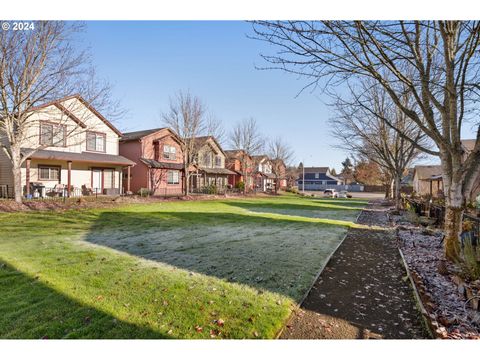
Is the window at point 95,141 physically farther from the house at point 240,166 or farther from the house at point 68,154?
the house at point 240,166

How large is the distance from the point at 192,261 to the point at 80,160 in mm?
18186

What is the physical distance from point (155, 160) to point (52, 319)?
2634 cm

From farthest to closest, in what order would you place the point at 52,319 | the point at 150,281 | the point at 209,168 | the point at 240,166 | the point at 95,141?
1. the point at 240,166
2. the point at 209,168
3. the point at 95,141
4. the point at 150,281
5. the point at 52,319

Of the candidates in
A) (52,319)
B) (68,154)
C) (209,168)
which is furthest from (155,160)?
(52,319)

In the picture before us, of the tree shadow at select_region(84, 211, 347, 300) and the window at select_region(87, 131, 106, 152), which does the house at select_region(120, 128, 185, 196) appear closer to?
the window at select_region(87, 131, 106, 152)

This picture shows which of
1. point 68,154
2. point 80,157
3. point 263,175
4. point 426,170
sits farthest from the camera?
point 263,175

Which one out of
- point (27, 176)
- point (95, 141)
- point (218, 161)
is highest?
point (95, 141)

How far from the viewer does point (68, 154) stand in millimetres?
20578

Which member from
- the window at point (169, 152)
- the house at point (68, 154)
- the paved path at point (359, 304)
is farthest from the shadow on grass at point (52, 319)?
the window at point (169, 152)

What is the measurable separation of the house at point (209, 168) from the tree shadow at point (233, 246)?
20.6 m

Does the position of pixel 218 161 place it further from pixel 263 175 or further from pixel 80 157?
pixel 80 157

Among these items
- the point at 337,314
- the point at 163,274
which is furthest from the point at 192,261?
the point at 337,314

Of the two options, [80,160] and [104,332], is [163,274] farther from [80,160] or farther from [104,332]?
[80,160]

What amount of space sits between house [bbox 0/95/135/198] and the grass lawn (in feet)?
35.7
